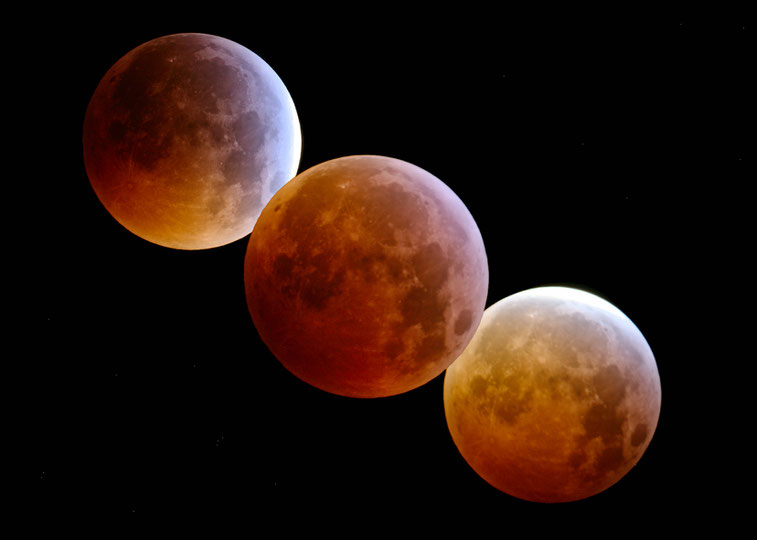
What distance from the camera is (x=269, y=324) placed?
3.70 metres

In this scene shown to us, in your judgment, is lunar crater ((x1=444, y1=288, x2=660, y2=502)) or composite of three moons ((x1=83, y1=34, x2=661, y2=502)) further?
lunar crater ((x1=444, y1=288, x2=660, y2=502))

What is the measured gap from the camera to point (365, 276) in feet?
11.1

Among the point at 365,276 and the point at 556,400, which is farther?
the point at 556,400

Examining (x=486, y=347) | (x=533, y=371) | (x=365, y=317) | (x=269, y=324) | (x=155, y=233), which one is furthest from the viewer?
(x=155, y=233)

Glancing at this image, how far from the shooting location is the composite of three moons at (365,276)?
3451 millimetres

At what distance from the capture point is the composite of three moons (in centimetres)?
345

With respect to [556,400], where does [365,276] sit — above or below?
above

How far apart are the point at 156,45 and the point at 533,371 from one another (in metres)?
3.98

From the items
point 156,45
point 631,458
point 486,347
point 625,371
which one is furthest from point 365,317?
A: point 156,45

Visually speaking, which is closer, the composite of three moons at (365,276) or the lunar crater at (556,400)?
the composite of three moons at (365,276)

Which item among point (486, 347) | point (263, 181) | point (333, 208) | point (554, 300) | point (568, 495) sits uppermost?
point (333, 208)

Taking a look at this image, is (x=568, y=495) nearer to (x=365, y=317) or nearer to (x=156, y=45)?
(x=365, y=317)

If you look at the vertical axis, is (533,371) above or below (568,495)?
above

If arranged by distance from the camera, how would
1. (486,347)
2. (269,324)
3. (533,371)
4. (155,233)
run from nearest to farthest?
1. (269,324)
2. (533,371)
3. (486,347)
4. (155,233)
